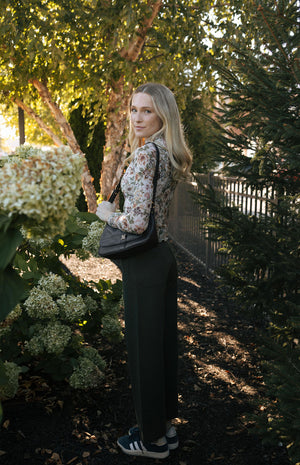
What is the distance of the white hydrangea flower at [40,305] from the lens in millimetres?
3186

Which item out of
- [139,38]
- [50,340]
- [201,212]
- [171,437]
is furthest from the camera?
[201,212]

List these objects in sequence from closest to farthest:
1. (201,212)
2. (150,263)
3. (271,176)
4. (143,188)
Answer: (143,188) → (150,263) → (271,176) → (201,212)

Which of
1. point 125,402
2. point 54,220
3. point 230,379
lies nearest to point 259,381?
point 230,379

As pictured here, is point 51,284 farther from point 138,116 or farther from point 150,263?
point 138,116

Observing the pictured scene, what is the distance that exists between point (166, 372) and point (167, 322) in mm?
328

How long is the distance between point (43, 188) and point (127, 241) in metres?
1.24

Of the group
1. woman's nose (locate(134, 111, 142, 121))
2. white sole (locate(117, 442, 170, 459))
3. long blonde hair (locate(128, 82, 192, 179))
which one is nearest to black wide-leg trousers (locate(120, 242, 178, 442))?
white sole (locate(117, 442, 170, 459))

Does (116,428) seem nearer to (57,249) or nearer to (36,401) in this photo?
(36,401)

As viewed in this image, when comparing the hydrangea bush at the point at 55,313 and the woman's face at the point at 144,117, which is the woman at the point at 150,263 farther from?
the hydrangea bush at the point at 55,313

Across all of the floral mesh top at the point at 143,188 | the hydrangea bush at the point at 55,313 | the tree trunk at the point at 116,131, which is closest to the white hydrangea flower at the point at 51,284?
the hydrangea bush at the point at 55,313

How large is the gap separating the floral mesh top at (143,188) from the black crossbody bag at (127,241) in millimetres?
31

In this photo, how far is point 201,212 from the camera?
8.31 m

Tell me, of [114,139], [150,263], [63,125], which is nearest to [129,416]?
[150,263]

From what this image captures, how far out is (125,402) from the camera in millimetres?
3559
